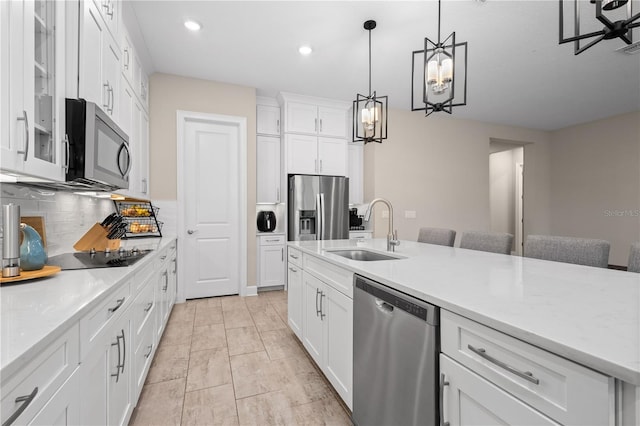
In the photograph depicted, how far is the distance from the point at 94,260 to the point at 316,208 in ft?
9.45

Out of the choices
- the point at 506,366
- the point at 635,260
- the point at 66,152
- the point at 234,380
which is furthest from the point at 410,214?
the point at 66,152

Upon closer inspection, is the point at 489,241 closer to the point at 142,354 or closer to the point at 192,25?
the point at 142,354

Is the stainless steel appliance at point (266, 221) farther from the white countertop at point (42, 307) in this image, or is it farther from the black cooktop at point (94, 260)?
the white countertop at point (42, 307)

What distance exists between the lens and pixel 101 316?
1.08 metres

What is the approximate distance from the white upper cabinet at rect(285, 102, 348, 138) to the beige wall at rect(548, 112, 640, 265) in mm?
5058

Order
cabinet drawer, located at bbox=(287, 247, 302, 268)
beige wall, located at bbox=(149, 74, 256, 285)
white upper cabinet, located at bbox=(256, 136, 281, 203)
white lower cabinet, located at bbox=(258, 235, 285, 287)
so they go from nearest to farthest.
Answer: cabinet drawer, located at bbox=(287, 247, 302, 268)
beige wall, located at bbox=(149, 74, 256, 285)
white lower cabinet, located at bbox=(258, 235, 285, 287)
white upper cabinet, located at bbox=(256, 136, 281, 203)

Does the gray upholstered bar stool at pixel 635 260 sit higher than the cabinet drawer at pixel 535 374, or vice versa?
the gray upholstered bar stool at pixel 635 260

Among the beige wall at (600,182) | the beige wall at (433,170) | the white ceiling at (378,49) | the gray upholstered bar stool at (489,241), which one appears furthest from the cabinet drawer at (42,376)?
the beige wall at (600,182)

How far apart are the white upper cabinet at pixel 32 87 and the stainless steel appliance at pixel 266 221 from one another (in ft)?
9.86

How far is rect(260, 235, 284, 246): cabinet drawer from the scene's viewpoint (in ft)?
13.8

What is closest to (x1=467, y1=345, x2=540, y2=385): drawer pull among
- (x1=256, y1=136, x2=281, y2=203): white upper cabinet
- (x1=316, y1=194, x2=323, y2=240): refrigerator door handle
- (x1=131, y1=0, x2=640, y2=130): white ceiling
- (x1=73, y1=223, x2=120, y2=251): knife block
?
(x1=73, y1=223, x2=120, y2=251): knife block

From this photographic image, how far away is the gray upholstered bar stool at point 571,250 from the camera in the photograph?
1.52 meters

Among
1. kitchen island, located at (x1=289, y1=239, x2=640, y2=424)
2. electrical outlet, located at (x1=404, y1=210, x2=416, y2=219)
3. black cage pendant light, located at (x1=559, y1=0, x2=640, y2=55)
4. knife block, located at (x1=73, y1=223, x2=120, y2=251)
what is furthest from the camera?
electrical outlet, located at (x1=404, y1=210, x2=416, y2=219)

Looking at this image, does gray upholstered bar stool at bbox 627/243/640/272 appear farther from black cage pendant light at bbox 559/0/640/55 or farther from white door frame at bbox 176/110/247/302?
white door frame at bbox 176/110/247/302
